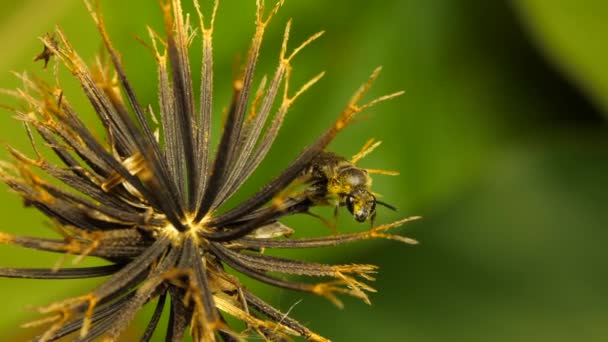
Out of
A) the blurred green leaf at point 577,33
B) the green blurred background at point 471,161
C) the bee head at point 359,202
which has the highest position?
the blurred green leaf at point 577,33

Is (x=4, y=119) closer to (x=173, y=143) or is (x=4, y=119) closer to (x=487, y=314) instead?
(x=173, y=143)

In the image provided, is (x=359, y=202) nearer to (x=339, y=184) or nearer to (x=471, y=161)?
(x=339, y=184)

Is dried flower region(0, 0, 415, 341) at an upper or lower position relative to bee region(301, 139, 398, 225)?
lower

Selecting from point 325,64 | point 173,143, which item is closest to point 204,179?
point 173,143

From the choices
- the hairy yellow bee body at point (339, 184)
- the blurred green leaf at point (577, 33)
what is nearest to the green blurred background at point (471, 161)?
the blurred green leaf at point (577, 33)

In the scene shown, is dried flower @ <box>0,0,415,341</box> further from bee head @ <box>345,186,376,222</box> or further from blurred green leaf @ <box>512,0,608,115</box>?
blurred green leaf @ <box>512,0,608,115</box>

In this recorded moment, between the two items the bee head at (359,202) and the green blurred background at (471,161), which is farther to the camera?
the green blurred background at (471,161)

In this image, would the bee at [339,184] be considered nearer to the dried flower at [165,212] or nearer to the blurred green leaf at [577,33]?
the dried flower at [165,212]

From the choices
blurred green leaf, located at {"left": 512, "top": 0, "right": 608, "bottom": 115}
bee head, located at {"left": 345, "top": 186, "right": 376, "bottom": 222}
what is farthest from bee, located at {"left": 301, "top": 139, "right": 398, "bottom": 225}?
blurred green leaf, located at {"left": 512, "top": 0, "right": 608, "bottom": 115}
